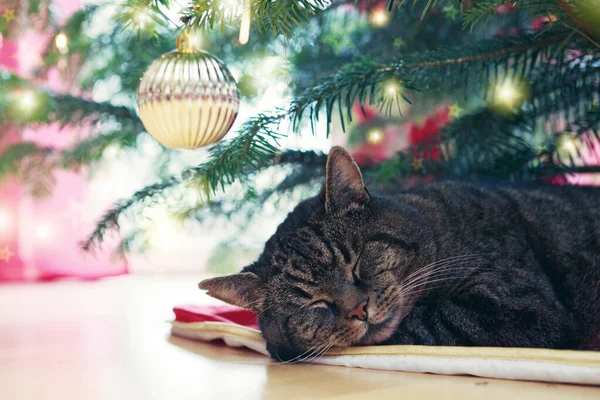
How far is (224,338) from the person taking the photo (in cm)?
131

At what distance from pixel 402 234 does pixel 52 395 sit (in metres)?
0.69

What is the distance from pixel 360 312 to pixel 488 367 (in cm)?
24

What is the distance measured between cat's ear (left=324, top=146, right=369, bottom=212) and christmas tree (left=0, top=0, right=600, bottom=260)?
0.09m

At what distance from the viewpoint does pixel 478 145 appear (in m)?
1.44

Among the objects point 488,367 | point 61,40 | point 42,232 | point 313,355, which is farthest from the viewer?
point 42,232

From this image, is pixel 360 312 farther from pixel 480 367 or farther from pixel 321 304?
pixel 480 367

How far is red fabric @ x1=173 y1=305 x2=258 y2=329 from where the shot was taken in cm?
144

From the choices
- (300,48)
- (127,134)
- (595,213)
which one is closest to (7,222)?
(127,134)

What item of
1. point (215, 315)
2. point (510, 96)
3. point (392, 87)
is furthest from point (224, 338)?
point (510, 96)

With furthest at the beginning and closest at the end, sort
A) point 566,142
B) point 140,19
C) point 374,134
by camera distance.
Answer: point 374,134, point 566,142, point 140,19

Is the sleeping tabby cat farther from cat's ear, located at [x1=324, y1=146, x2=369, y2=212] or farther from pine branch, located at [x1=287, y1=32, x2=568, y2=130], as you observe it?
pine branch, located at [x1=287, y1=32, x2=568, y2=130]

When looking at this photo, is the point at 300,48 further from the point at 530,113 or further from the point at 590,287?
the point at 590,287

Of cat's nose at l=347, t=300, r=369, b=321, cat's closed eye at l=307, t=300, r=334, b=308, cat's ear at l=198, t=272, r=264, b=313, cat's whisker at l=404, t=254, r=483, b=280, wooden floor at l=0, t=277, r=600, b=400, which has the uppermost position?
cat's whisker at l=404, t=254, r=483, b=280

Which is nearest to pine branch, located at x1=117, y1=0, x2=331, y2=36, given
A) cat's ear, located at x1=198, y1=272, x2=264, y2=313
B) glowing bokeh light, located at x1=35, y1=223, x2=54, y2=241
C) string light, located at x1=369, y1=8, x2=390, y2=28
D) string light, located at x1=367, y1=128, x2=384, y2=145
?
cat's ear, located at x1=198, y1=272, x2=264, y2=313
